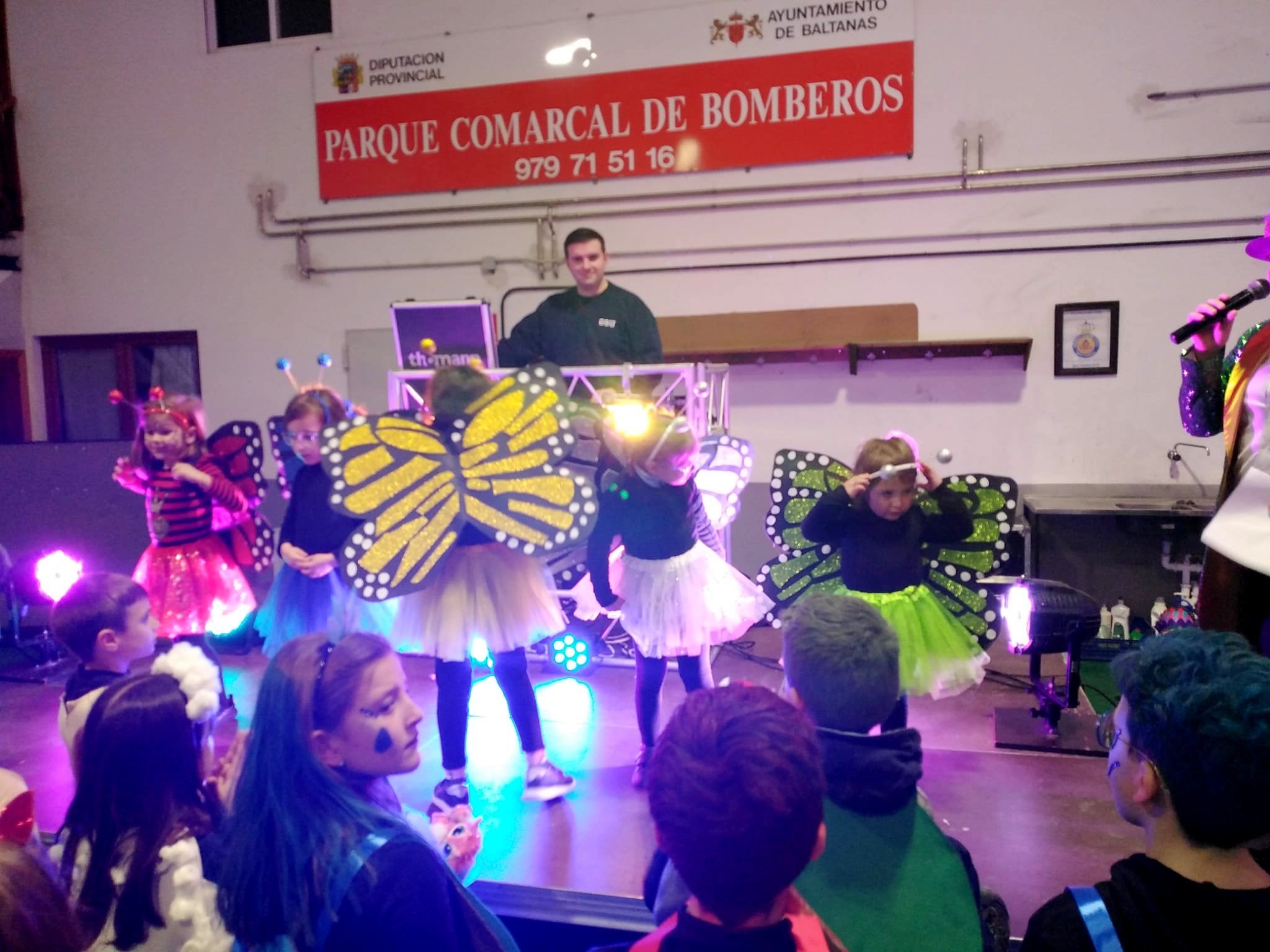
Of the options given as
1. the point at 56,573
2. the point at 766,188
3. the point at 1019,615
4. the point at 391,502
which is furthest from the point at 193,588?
the point at 766,188

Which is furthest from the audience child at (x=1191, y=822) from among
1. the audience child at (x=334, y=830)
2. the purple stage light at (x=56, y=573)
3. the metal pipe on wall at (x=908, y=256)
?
the purple stage light at (x=56, y=573)

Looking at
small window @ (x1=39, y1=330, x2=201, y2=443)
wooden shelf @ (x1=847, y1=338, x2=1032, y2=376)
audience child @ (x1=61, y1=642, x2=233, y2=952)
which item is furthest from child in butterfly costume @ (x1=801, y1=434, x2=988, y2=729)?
small window @ (x1=39, y1=330, x2=201, y2=443)

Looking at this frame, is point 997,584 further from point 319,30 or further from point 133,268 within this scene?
point 133,268

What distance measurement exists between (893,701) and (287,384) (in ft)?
17.6

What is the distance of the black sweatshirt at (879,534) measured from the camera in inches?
119

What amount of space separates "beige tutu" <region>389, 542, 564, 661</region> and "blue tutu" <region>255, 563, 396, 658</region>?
65cm

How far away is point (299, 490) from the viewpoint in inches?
129

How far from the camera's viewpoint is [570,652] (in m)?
4.34

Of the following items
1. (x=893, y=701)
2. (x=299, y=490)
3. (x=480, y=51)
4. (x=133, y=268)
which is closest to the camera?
(x=893, y=701)

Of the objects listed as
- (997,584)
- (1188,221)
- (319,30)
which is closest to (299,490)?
(997,584)

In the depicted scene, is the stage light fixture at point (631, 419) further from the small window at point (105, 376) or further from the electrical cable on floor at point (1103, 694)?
the small window at point (105, 376)

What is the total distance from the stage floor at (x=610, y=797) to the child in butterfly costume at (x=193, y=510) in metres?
0.55

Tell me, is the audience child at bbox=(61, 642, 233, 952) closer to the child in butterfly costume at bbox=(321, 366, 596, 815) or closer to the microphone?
the child in butterfly costume at bbox=(321, 366, 596, 815)

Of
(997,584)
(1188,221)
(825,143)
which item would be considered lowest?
(997,584)
